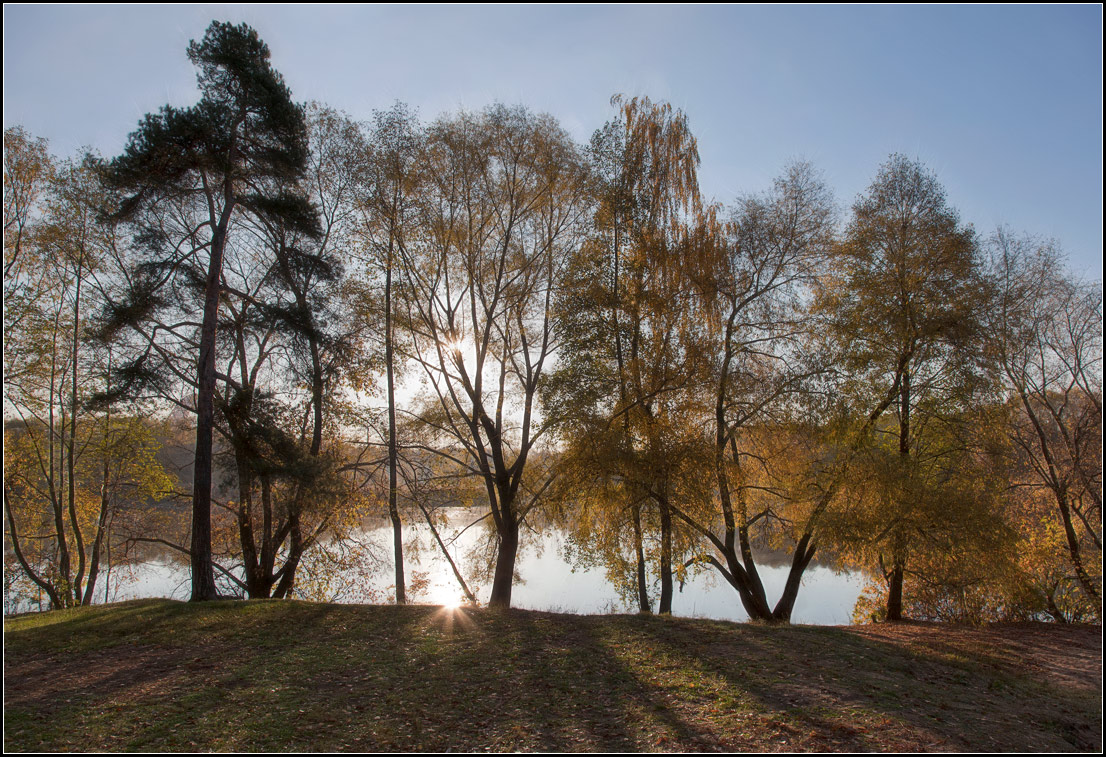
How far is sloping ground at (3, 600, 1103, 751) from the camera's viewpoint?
5363 mm

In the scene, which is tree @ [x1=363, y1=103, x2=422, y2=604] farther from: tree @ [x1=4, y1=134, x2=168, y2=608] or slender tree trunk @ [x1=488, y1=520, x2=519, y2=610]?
tree @ [x1=4, y1=134, x2=168, y2=608]

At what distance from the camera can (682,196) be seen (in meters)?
15.0

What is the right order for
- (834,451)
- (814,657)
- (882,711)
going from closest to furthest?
(882,711) → (814,657) → (834,451)

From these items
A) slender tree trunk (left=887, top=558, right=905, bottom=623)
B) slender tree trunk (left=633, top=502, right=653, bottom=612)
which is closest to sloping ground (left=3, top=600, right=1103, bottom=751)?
slender tree trunk (left=633, top=502, right=653, bottom=612)

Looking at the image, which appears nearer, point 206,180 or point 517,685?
point 517,685

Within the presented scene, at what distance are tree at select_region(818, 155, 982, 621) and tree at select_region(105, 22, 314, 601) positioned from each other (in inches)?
503

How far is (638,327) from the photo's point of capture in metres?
13.8

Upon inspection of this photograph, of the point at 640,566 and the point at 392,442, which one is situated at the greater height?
the point at 392,442

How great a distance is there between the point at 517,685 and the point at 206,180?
11900 mm

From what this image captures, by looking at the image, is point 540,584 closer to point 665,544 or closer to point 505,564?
point 505,564

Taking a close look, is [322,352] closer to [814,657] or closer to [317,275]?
[317,275]

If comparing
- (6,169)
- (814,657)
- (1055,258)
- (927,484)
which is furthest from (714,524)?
(6,169)

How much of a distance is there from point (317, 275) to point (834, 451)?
12.8 metres

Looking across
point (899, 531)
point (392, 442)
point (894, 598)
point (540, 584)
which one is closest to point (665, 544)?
point (899, 531)
